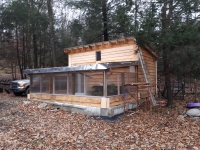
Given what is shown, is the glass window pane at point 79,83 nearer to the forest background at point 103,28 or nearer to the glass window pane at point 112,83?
the glass window pane at point 112,83

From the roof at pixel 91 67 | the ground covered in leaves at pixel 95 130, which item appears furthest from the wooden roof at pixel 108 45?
the ground covered in leaves at pixel 95 130

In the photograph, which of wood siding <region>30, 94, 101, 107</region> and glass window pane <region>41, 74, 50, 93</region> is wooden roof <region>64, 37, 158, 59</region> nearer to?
glass window pane <region>41, 74, 50, 93</region>

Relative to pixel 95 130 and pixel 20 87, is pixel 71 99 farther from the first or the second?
pixel 20 87

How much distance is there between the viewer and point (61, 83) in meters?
10.2

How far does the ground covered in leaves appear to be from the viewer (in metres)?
5.36

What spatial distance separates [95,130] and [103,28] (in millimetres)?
10658

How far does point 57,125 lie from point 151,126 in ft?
11.9

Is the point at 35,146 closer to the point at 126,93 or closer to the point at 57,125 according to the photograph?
the point at 57,125

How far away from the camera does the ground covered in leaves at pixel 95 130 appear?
5.36m

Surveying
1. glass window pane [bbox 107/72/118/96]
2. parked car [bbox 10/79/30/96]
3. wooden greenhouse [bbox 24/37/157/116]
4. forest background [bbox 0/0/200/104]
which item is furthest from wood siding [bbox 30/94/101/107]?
forest background [bbox 0/0/200/104]

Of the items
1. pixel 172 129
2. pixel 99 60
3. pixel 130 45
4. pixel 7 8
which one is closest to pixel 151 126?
pixel 172 129

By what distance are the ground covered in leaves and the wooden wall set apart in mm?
3324

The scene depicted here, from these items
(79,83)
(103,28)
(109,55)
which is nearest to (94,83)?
(79,83)

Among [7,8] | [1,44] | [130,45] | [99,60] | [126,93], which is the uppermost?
[7,8]
